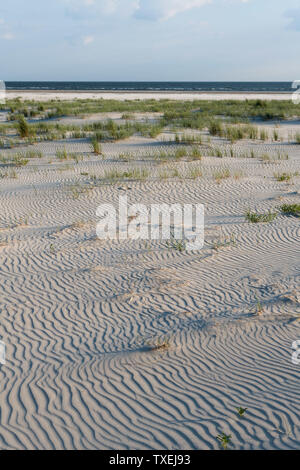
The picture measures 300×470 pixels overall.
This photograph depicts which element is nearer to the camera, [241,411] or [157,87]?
[241,411]

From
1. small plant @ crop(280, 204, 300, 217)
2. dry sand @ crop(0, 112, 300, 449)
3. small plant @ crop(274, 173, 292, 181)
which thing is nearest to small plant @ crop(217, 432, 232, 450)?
dry sand @ crop(0, 112, 300, 449)

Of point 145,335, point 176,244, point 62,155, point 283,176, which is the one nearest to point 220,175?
point 283,176

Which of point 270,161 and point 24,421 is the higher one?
point 270,161

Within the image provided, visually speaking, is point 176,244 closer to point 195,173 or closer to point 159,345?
point 159,345

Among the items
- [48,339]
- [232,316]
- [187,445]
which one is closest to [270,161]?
[232,316]

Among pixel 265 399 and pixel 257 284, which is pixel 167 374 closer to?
pixel 265 399

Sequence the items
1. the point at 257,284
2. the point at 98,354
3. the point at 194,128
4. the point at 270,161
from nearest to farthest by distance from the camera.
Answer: the point at 98,354
the point at 257,284
the point at 270,161
the point at 194,128

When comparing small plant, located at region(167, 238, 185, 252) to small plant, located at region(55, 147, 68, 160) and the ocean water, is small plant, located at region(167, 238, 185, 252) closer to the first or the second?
small plant, located at region(55, 147, 68, 160)
